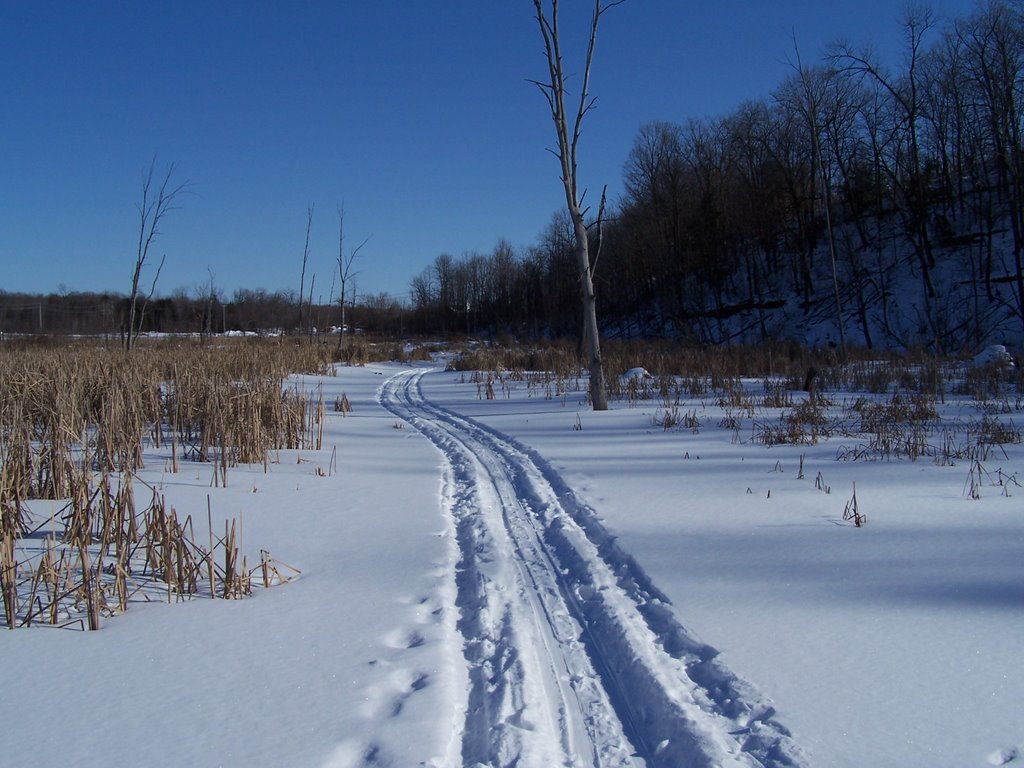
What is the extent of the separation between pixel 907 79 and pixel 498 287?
4228 cm

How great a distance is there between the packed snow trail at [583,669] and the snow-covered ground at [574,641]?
0.04 ft

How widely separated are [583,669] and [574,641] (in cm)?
26

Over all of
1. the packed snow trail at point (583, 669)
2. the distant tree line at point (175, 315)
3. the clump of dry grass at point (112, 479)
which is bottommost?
the packed snow trail at point (583, 669)

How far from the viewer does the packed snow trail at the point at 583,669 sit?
7.40 ft

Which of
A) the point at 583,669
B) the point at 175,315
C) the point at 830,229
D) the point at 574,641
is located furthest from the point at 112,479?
the point at 175,315

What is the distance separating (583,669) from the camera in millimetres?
2828

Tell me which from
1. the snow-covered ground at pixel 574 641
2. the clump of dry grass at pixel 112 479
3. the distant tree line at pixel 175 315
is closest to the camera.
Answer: the snow-covered ground at pixel 574 641

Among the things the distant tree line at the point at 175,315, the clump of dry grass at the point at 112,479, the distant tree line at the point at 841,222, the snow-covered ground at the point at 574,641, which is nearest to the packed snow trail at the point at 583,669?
the snow-covered ground at the point at 574,641

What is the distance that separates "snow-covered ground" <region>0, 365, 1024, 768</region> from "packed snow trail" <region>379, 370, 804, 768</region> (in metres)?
0.01

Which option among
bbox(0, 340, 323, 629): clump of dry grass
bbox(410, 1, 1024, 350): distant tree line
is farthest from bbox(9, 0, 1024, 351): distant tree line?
bbox(0, 340, 323, 629): clump of dry grass

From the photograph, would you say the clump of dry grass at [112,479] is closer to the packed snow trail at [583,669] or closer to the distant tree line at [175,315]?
the packed snow trail at [583,669]

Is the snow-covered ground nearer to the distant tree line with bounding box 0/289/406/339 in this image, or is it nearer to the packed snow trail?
the packed snow trail

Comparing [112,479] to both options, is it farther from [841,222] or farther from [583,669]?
[841,222]

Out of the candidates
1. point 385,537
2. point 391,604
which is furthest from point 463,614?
point 385,537
